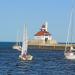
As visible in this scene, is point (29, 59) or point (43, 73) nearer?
point (43, 73)

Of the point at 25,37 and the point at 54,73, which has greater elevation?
the point at 25,37

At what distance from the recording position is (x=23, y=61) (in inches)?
3629

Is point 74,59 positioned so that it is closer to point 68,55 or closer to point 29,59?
point 68,55

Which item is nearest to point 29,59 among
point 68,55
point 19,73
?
point 68,55

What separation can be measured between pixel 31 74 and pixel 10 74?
304 cm

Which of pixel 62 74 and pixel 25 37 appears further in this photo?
pixel 25 37

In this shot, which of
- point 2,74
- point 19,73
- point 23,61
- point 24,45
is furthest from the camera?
point 24,45

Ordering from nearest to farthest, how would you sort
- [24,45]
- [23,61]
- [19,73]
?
[19,73] → [23,61] → [24,45]

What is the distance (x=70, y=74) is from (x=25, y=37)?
3732 cm

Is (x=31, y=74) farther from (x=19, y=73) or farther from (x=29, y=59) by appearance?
(x=29, y=59)

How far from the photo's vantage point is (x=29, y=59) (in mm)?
95438

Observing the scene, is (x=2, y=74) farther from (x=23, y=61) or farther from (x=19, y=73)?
(x=23, y=61)

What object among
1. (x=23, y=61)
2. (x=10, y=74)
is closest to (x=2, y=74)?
(x=10, y=74)

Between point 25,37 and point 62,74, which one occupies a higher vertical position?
point 25,37
